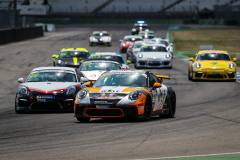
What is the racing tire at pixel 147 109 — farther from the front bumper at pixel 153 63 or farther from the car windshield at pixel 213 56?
the front bumper at pixel 153 63

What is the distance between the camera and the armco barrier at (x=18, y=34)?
135 feet

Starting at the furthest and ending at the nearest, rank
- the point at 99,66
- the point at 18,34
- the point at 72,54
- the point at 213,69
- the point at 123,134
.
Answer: the point at 18,34, the point at 72,54, the point at 213,69, the point at 99,66, the point at 123,134

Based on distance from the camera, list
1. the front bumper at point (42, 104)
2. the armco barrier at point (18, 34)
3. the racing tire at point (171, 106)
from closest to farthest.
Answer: the racing tire at point (171, 106), the front bumper at point (42, 104), the armco barrier at point (18, 34)

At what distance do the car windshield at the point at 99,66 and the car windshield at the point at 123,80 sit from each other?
5958 millimetres

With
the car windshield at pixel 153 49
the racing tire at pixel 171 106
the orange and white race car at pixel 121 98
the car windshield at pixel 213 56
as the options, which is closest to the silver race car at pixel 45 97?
the orange and white race car at pixel 121 98

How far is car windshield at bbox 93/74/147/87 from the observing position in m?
10.5

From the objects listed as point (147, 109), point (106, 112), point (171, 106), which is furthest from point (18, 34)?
point (106, 112)

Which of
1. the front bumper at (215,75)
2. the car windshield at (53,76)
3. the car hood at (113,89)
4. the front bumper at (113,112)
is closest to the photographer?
the front bumper at (113,112)

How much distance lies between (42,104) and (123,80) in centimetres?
238

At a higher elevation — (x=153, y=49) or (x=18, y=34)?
(x=153, y=49)

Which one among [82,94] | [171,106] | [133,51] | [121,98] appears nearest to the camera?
[121,98]

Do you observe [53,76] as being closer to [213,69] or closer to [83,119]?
[83,119]

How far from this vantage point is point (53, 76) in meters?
13.2

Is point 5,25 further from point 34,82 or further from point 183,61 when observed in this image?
point 34,82
